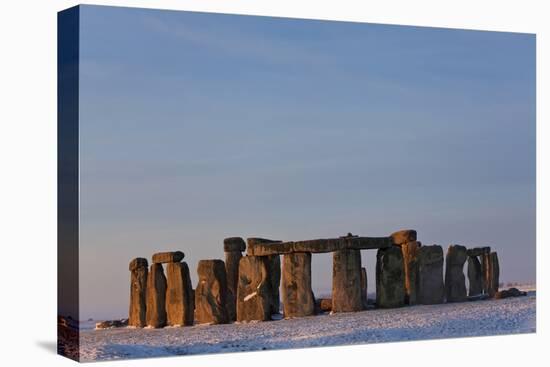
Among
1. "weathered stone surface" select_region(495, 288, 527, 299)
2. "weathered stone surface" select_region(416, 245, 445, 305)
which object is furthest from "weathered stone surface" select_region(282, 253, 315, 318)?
"weathered stone surface" select_region(495, 288, 527, 299)

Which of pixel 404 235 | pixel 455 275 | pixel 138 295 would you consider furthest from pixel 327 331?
pixel 455 275

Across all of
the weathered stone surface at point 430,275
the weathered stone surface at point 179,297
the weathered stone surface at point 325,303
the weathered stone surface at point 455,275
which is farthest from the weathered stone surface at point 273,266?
the weathered stone surface at point 455,275

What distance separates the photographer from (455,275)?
85.7 feet

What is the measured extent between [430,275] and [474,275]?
1.20m

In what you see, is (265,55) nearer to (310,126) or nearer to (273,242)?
(310,126)

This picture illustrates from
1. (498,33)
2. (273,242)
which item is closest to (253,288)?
(273,242)

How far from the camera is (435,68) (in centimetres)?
2505

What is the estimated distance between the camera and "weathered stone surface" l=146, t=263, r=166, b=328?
77.4 ft

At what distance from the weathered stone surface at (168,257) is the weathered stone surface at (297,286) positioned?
189 cm

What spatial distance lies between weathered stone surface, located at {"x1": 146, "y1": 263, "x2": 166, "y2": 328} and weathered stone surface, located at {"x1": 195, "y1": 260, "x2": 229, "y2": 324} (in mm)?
553

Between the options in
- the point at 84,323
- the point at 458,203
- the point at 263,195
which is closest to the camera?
the point at 84,323

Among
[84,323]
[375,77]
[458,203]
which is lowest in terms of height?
[84,323]

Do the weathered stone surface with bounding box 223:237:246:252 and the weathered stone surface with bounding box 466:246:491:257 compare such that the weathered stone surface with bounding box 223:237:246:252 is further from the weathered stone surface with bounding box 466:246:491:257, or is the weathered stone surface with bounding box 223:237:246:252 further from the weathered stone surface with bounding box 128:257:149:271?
the weathered stone surface with bounding box 466:246:491:257

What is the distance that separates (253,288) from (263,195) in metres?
1.70
